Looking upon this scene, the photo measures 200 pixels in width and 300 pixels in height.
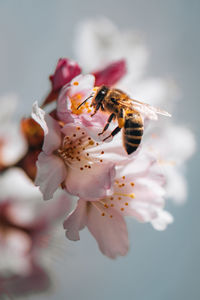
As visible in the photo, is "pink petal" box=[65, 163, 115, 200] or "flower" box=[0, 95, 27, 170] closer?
"pink petal" box=[65, 163, 115, 200]

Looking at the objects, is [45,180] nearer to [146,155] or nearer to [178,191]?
[146,155]

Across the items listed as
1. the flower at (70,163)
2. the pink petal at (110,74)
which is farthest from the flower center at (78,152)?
the pink petal at (110,74)

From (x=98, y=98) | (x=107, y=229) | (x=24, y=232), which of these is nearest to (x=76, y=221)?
(x=107, y=229)

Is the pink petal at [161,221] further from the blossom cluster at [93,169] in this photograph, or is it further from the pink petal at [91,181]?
the pink petal at [91,181]

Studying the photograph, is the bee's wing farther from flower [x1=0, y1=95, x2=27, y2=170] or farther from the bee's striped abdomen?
flower [x1=0, y1=95, x2=27, y2=170]

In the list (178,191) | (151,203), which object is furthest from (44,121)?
(178,191)

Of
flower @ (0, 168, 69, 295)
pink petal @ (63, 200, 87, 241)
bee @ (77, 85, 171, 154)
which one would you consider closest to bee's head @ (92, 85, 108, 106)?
bee @ (77, 85, 171, 154)

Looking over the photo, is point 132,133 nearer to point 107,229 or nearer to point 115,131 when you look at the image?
point 115,131
